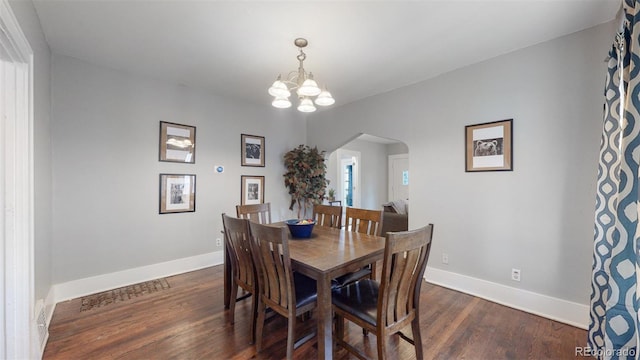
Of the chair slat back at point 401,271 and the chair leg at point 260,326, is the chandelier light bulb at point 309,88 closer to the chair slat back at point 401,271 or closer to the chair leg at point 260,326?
the chair slat back at point 401,271

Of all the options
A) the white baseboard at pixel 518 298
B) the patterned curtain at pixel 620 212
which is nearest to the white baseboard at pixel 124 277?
the white baseboard at pixel 518 298

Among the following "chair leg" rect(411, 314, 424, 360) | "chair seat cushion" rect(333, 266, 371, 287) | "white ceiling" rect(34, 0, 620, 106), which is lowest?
"chair leg" rect(411, 314, 424, 360)

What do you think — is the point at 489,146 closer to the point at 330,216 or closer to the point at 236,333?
the point at 330,216

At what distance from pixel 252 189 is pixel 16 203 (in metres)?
2.71

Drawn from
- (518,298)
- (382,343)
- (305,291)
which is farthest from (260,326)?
(518,298)

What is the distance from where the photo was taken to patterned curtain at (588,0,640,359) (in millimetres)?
1286

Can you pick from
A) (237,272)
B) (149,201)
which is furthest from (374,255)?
(149,201)

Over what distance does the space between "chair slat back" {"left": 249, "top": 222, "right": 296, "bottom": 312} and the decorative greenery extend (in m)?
2.71

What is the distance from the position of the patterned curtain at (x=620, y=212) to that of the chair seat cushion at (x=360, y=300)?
1.22 metres

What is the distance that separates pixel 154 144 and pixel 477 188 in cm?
385

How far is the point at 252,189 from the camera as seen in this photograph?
4.16m

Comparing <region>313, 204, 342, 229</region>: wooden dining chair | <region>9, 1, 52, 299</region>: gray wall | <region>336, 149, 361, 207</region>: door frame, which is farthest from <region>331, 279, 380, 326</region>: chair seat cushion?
<region>336, 149, 361, 207</region>: door frame

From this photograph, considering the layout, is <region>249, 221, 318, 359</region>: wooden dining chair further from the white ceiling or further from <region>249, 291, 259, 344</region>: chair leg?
the white ceiling

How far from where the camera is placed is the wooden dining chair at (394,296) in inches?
54.6
